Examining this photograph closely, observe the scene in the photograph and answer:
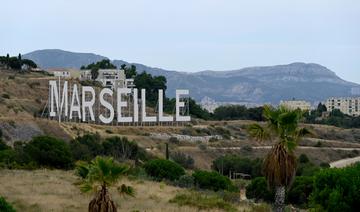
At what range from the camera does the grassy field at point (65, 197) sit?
81.9ft

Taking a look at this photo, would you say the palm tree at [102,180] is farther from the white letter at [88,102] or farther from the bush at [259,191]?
the white letter at [88,102]

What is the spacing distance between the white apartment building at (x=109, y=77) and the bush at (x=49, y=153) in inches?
2888

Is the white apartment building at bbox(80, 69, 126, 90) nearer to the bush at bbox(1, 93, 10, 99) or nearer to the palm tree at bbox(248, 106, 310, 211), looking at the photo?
the bush at bbox(1, 93, 10, 99)

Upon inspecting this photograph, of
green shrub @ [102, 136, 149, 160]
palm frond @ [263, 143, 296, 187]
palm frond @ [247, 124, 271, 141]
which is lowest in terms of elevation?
green shrub @ [102, 136, 149, 160]

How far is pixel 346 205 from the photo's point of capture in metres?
22.5

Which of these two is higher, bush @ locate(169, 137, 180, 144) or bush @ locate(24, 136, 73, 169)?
bush @ locate(24, 136, 73, 169)

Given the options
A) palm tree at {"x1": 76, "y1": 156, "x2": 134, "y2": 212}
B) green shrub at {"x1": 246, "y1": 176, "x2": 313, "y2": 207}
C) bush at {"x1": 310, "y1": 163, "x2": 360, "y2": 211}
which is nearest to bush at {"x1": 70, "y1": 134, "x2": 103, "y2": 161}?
green shrub at {"x1": 246, "y1": 176, "x2": 313, "y2": 207}

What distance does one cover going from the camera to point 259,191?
39.7 metres

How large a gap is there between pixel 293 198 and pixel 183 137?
48220mm

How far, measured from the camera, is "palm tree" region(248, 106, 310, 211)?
Result: 2131 cm

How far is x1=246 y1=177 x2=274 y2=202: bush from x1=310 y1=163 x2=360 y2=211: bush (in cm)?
1460

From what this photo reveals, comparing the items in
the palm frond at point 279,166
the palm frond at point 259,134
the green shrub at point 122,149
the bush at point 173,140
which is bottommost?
the bush at point 173,140

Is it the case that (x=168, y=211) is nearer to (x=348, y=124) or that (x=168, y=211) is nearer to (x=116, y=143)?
(x=116, y=143)

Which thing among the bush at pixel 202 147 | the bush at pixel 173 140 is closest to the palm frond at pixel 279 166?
the bush at pixel 202 147
